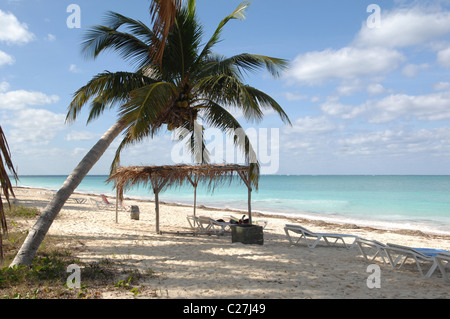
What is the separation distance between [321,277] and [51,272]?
413 cm

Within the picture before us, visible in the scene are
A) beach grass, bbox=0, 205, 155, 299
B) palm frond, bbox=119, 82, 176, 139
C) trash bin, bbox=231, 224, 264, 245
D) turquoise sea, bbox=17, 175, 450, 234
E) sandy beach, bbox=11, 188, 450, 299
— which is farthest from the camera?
turquoise sea, bbox=17, 175, 450, 234

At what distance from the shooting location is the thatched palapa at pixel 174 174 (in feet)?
29.6

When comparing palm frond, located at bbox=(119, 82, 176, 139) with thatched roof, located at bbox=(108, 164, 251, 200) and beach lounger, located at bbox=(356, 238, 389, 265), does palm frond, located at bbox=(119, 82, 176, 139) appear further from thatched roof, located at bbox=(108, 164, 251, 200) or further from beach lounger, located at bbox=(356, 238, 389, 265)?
beach lounger, located at bbox=(356, 238, 389, 265)

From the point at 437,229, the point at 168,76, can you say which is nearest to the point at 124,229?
the point at 168,76

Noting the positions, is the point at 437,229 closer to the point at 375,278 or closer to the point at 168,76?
the point at 375,278

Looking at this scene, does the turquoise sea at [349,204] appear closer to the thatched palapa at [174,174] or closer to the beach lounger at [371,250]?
the thatched palapa at [174,174]

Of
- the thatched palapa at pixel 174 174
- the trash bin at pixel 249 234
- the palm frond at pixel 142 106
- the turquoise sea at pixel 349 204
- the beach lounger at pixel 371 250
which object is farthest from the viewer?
the turquoise sea at pixel 349 204

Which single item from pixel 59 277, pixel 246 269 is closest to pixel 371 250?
pixel 246 269

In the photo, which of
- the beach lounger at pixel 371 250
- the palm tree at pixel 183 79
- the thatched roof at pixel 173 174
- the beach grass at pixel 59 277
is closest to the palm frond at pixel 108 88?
the palm tree at pixel 183 79

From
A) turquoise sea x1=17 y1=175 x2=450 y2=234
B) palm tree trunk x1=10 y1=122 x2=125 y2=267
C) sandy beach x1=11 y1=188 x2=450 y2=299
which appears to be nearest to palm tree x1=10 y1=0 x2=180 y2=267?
palm tree trunk x1=10 y1=122 x2=125 y2=267

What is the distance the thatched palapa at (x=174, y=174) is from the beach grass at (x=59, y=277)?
3.39 meters

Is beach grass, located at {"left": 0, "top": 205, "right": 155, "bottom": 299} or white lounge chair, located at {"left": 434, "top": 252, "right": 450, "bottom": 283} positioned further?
white lounge chair, located at {"left": 434, "top": 252, "right": 450, "bottom": 283}

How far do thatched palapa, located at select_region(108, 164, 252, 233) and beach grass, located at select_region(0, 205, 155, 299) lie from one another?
3.39 metres

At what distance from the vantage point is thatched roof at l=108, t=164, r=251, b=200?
9070 millimetres
